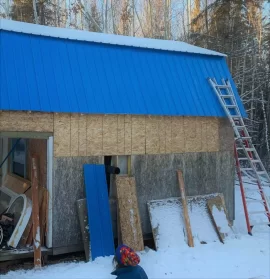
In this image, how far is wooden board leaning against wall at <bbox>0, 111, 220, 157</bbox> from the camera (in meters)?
7.64

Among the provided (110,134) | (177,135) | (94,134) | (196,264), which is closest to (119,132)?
(110,134)

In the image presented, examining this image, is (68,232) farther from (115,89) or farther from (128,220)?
(115,89)

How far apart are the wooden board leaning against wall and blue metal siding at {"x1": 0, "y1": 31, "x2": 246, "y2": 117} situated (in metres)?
0.31

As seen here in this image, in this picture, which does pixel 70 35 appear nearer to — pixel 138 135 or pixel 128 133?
pixel 128 133

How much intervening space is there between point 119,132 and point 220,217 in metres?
3.45

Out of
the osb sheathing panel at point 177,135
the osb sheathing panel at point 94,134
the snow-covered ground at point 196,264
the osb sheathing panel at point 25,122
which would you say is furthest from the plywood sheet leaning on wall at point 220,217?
the osb sheathing panel at point 25,122

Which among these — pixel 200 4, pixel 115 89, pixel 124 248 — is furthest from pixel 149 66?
pixel 200 4

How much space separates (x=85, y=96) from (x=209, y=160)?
152 inches

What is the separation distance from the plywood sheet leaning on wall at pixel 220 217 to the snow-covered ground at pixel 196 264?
214 millimetres

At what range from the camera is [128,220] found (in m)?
8.21

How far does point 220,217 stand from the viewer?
929 centimetres

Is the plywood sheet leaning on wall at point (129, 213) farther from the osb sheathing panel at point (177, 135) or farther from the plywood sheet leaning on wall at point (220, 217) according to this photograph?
the plywood sheet leaning on wall at point (220, 217)

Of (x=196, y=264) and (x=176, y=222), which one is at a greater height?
(x=176, y=222)

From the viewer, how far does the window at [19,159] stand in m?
10.1
